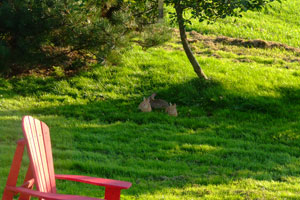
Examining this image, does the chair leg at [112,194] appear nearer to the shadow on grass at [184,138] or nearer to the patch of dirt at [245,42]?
the shadow on grass at [184,138]

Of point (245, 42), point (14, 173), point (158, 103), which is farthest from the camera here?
point (245, 42)

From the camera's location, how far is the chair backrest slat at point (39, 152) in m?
3.15

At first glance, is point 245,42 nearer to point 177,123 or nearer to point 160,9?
point 160,9

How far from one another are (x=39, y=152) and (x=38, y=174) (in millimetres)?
276

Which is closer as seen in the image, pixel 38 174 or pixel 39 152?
pixel 38 174

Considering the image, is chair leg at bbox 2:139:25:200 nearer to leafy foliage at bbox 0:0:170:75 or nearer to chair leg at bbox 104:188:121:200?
chair leg at bbox 104:188:121:200

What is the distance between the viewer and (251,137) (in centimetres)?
787

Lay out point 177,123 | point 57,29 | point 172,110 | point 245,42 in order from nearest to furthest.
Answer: point 177,123 < point 172,110 < point 57,29 < point 245,42

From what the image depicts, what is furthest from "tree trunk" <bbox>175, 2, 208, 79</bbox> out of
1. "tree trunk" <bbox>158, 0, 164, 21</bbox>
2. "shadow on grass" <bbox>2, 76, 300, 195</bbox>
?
"tree trunk" <bbox>158, 0, 164, 21</bbox>

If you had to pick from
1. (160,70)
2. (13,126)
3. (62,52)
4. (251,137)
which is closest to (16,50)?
(62,52)

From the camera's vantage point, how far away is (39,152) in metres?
3.43

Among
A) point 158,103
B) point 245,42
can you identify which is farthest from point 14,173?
point 245,42


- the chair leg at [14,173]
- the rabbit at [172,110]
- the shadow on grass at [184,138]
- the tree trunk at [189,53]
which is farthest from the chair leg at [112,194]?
the tree trunk at [189,53]

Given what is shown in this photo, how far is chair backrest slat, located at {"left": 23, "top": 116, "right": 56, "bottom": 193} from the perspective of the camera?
3.15m
